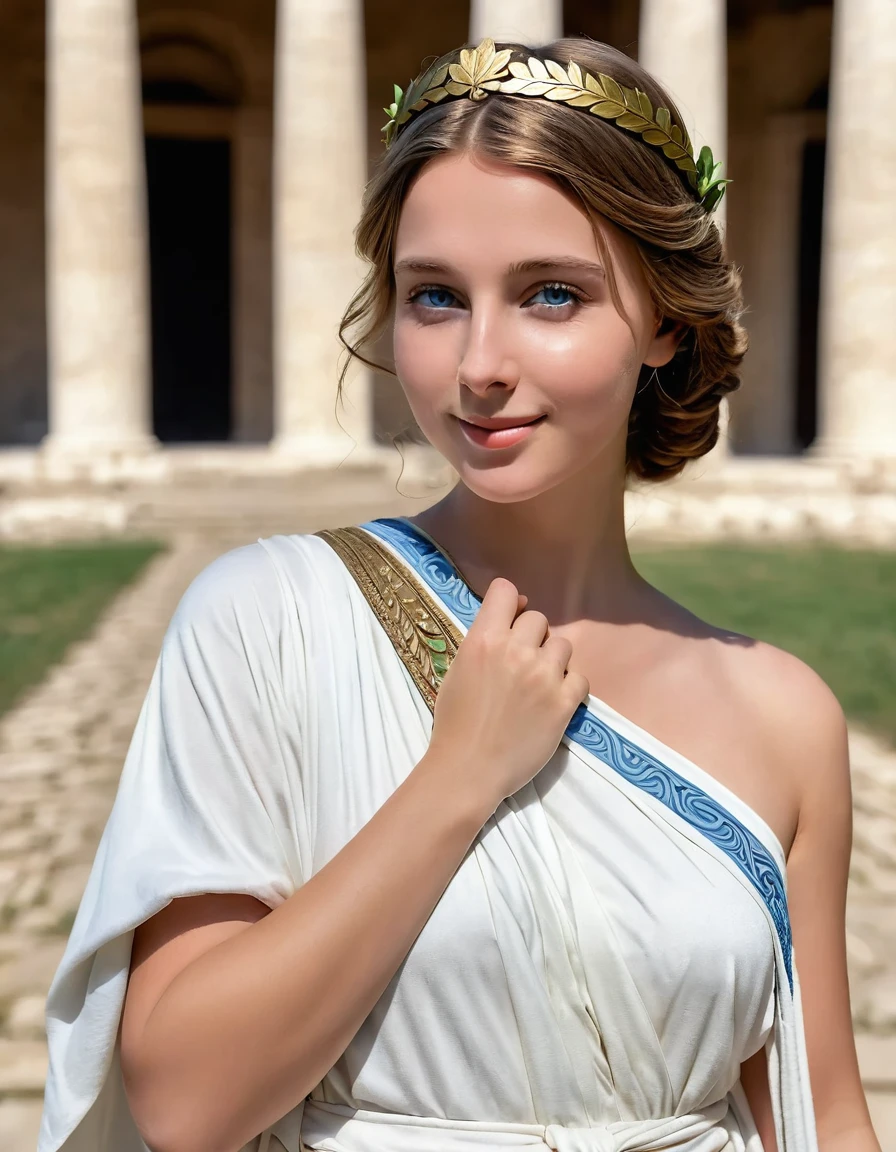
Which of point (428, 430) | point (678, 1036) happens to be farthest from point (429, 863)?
point (428, 430)

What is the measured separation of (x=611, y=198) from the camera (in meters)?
1.59

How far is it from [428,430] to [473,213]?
0.29 m

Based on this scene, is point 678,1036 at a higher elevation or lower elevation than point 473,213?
lower

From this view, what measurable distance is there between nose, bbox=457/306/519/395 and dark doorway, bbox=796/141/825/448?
2723 centimetres

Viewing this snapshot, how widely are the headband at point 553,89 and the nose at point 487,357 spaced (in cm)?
29

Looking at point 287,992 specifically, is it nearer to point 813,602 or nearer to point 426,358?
point 426,358

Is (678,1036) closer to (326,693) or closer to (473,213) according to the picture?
(326,693)

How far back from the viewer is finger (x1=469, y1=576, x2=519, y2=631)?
1.60 metres

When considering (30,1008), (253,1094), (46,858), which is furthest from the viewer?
(46,858)

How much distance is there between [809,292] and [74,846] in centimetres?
2551

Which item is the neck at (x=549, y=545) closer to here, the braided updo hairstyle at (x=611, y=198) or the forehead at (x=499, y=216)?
the braided updo hairstyle at (x=611, y=198)

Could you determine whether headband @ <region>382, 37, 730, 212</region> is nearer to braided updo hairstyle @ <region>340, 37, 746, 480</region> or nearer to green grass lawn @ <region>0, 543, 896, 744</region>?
braided updo hairstyle @ <region>340, 37, 746, 480</region>

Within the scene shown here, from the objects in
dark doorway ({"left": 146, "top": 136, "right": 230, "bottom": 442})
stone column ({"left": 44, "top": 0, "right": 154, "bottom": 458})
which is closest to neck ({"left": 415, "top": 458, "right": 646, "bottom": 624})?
stone column ({"left": 44, "top": 0, "right": 154, "bottom": 458})

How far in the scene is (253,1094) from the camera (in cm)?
142
